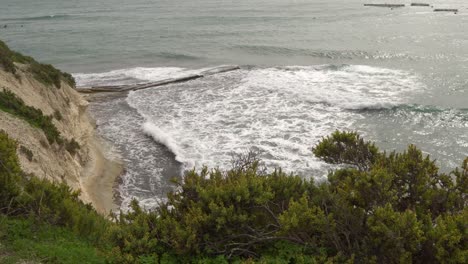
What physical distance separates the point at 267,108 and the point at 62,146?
42.5 ft

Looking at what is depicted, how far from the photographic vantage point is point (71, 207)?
371 inches

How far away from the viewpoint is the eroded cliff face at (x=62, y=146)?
45.9ft

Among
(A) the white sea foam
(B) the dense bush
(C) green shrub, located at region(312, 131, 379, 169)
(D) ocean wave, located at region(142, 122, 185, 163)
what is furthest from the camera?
(A) the white sea foam

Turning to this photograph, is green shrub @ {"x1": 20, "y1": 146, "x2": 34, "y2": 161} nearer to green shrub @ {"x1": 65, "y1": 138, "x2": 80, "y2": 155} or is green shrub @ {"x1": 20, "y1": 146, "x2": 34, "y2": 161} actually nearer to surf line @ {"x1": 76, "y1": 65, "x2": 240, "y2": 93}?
green shrub @ {"x1": 65, "y1": 138, "x2": 80, "y2": 155}

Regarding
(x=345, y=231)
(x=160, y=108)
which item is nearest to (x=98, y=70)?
(x=160, y=108)

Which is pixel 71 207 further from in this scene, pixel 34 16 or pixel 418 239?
pixel 34 16

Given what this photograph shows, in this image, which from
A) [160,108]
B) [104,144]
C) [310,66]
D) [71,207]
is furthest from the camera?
[310,66]

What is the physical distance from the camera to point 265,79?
105 ft

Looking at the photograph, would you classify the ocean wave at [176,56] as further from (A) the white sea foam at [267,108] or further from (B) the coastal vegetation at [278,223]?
(B) the coastal vegetation at [278,223]

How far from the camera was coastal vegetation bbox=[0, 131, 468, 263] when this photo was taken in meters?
6.62

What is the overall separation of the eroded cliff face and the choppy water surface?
100 centimetres

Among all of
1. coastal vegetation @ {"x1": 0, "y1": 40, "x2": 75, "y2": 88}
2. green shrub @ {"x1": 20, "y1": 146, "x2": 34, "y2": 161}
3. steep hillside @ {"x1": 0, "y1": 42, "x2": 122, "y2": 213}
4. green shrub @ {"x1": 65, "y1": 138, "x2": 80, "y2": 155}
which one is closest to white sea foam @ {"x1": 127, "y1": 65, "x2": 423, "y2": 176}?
steep hillside @ {"x1": 0, "y1": 42, "x2": 122, "y2": 213}

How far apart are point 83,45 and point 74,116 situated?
91.4 feet

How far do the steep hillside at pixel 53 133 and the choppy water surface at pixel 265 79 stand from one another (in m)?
1.19
